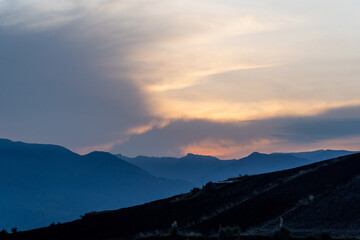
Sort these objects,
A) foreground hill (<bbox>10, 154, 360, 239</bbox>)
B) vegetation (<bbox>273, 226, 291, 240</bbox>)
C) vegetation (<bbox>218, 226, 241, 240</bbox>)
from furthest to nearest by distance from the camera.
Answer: foreground hill (<bbox>10, 154, 360, 239</bbox>)
vegetation (<bbox>218, 226, 241, 240</bbox>)
vegetation (<bbox>273, 226, 291, 240</bbox>)

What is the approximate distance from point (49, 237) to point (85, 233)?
3.70 m

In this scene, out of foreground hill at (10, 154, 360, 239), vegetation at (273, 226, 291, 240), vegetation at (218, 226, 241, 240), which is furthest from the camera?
foreground hill at (10, 154, 360, 239)

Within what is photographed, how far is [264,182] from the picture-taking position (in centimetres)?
5956

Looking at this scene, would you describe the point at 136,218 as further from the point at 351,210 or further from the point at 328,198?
the point at 351,210

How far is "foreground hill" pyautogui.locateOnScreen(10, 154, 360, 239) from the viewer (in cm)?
3512

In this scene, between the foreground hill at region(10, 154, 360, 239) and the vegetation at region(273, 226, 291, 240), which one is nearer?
the vegetation at region(273, 226, 291, 240)

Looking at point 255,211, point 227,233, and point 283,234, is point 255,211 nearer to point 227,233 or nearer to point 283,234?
point 227,233

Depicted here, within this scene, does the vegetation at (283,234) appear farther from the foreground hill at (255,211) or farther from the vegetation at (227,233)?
the vegetation at (227,233)

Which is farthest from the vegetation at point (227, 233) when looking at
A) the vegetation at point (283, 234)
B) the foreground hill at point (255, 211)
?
the vegetation at point (283, 234)

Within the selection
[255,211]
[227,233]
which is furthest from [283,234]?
[255,211]

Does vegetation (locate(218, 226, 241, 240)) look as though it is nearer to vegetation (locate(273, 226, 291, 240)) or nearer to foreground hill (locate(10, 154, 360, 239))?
foreground hill (locate(10, 154, 360, 239))

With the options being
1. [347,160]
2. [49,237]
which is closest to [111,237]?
[49,237]

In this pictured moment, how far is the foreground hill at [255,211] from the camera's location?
35.1 m

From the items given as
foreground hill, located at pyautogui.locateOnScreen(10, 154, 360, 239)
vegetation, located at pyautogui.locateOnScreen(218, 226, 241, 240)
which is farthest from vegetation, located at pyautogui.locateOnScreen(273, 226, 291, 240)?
vegetation, located at pyautogui.locateOnScreen(218, 226, 241, 240)
